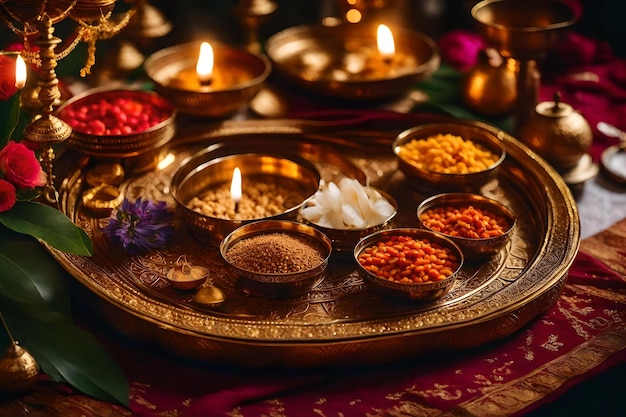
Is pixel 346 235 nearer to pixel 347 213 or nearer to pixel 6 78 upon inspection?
pixel 347 213

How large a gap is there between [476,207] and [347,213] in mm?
379

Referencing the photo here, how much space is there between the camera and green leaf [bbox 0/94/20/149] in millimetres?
2170

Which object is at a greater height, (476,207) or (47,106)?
(47,106)

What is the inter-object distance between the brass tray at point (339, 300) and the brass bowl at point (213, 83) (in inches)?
13.5

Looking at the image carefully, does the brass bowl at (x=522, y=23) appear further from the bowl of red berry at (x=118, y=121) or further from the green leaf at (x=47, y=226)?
the green leaf at (x=47, y=226)

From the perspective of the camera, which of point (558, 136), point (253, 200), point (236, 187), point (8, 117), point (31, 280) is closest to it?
point (31, 280)

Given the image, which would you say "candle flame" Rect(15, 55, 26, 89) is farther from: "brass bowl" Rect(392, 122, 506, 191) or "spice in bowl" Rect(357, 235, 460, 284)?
"brass bowl" Rect(392, 122, 506, 191)

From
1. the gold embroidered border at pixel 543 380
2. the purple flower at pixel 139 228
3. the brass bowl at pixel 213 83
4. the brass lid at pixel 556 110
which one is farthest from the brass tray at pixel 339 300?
the brass bowl at pixel 213 83

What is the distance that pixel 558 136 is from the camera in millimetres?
2678

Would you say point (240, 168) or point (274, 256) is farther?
point (240, 168)

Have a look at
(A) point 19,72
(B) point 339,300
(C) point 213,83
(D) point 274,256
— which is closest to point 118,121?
(A) point 19,72

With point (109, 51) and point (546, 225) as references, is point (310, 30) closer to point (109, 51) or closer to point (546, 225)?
point (109, 51)

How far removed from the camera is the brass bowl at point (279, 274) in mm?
Answer: 1965

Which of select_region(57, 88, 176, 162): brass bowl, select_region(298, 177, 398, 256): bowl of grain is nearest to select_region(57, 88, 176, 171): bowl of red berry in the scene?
select_region(57, 88, 176, 162): brass bowl
